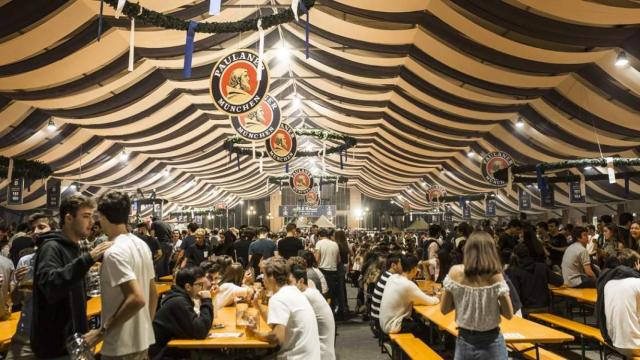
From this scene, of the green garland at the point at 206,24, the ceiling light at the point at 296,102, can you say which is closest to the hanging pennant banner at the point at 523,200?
the ceiling light at the point at 296,102

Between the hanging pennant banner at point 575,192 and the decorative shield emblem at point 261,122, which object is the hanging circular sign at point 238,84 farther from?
the hanging pennant banner at point 575,192

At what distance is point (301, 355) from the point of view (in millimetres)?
3398

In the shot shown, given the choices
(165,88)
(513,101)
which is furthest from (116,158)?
(513,101)

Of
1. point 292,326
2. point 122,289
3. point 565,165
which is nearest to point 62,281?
point 122,289

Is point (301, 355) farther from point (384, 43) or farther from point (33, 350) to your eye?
point (384, 43)

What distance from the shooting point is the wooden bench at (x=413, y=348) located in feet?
15.3

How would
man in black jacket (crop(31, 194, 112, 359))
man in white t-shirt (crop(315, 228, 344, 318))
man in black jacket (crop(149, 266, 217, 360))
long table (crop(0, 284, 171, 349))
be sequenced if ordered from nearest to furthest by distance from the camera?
1. man in black jacket (crop(31, 194, 112, 359))
2. long table (crop(0, 284, 171, 349))
3. man in black jacket (crop(149, 266, 217, 360))
4. man in white t-shirt (crop(315, 228, 344, 318))

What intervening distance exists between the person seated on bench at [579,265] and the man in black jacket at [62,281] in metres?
6.51

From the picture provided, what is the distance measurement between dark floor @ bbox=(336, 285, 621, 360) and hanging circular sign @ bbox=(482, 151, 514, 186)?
433cm

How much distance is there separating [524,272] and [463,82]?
5.13 metres

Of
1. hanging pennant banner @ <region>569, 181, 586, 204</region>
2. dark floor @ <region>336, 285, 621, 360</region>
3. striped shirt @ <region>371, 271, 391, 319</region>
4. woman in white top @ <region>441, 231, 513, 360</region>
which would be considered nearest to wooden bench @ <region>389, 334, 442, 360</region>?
striped shirt @ <region>371, 271, 391, 319</region>

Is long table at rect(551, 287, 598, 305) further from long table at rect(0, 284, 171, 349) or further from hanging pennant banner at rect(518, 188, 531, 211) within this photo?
hanging pennant banner at rect(518, 188, 531, 211)

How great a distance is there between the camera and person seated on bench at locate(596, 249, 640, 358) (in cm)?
427

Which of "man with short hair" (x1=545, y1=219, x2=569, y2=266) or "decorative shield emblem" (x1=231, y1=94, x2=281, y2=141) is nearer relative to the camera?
"decorative shield emblem" (x1=231, y1=94, x2=281, y2=141)
